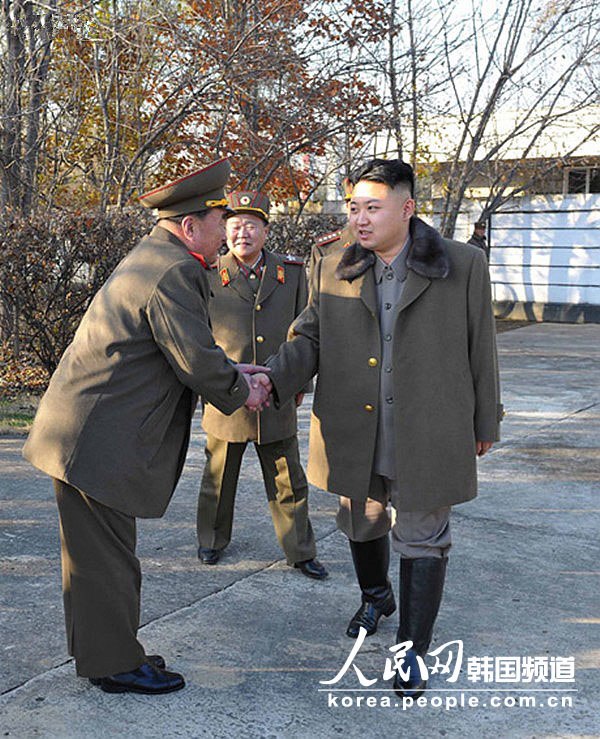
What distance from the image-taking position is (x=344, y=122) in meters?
10.1

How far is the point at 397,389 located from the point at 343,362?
257 millimetres

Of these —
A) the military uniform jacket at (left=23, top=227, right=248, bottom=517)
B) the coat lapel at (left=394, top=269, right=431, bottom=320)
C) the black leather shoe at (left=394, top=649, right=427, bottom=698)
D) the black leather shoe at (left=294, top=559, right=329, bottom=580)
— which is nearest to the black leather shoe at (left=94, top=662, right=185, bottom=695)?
the military uniform jacket at (left=23, top=227, right=248, bottom=517)

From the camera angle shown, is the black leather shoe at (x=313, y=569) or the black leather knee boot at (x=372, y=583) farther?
the black leather shoe at (x=313, y=569)

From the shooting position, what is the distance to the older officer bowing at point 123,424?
3.16m

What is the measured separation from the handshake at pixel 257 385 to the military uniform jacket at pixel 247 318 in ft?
2.51

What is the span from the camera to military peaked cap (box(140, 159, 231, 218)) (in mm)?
3307

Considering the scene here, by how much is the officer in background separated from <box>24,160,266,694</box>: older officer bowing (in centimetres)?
116

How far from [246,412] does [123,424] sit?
4.31 feet

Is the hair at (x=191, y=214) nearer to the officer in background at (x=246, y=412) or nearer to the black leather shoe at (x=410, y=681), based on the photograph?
the officer in background at (x=246, y=412)

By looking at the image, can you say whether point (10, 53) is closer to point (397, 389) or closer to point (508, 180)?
point (397, 389)

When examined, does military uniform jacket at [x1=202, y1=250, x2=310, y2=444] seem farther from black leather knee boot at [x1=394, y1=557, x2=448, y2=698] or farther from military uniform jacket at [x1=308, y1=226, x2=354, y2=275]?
black leather knee boot at [x1=394, y1=557, x2=448, y2=698]

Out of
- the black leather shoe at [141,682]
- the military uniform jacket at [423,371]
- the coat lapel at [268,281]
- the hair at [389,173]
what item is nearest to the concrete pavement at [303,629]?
the black leather shoe at [141,682]

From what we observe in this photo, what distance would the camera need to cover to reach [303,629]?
3.82 m

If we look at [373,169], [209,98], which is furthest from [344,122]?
[373,169]
